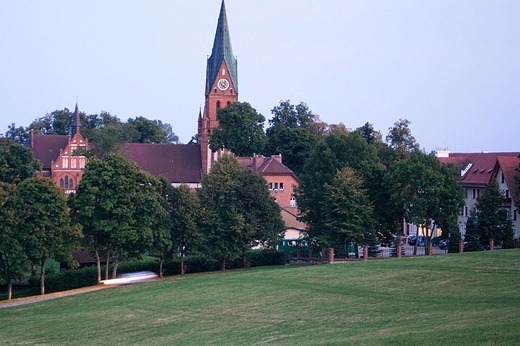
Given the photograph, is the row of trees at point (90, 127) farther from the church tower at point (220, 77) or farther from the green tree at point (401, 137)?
the green tree at point (401, 137)

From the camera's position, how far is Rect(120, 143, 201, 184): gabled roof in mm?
109812

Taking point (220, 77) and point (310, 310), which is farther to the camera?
point (220, 77)

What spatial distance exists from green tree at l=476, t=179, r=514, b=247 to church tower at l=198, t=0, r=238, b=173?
198 ft

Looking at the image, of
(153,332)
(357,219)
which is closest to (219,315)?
(153,332)

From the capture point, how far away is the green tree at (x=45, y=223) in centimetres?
4831

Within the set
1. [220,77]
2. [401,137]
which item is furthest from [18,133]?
[401,137]

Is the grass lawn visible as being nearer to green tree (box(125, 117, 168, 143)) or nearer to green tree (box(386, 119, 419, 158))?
green tree (box(386, 119, 419, 158))

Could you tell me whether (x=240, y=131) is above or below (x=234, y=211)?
above

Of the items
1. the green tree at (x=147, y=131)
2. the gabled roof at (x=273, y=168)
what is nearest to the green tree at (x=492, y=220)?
the gabled roof at (x=273, y=168)

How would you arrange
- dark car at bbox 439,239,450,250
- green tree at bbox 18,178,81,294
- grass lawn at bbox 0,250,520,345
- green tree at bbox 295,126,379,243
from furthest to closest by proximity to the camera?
dark car at bbox 439,239,450,250 < green tree at bbox 295,126,379,243 < green tree at bbox 18,178,81,294 < grass lawn at bbox 0,250,520,345

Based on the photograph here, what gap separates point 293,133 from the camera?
4210 inches

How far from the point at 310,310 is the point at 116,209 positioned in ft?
82.8

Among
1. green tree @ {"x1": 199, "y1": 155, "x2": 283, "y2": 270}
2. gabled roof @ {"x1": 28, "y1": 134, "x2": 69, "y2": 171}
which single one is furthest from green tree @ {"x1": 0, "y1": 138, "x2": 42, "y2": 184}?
gabled roof @ {"x1": 28, "y1": 134, "x2": 69, "y2": 171}

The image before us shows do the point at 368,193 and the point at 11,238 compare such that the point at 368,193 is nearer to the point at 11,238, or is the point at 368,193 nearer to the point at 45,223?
the point at 45,223
